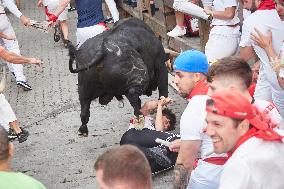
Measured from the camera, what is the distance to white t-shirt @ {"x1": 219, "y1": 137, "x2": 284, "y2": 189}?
2.93 m

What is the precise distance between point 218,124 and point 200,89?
1.02 meters

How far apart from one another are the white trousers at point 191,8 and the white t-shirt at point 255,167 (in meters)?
4.60

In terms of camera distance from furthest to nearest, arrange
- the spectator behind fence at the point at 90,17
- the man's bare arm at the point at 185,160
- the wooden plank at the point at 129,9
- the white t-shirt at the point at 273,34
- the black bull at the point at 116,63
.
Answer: the wooden plank at the point at 129,9 < the spectator behind fence at the point at 90,17 < the black bull at the point at 116,63 < the white t-shirt at the point at 273,34 < the man's bare arm at the point at 185,160

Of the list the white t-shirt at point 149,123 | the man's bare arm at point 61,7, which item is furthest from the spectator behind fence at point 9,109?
the man's bare arm at point 61,7

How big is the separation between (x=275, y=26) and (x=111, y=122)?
10.4ft

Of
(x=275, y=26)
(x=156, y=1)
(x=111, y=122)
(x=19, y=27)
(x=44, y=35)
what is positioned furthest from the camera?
(x=19, y=27)

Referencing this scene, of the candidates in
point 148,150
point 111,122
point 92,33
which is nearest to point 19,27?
point 92,33

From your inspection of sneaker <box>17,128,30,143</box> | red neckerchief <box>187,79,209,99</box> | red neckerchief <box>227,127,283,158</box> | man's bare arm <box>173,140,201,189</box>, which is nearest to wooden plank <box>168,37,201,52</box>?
sneaker <box>17,128,30,143</box>

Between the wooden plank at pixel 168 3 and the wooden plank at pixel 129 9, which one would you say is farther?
the wooden plank at pixel 129 9

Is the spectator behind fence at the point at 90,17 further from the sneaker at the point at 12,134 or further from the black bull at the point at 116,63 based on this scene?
the sneaker at the point at 12,134

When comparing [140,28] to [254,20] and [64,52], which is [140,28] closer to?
[254,20]

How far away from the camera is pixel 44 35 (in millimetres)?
12883

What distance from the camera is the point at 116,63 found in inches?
233

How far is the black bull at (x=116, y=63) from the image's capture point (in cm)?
591
